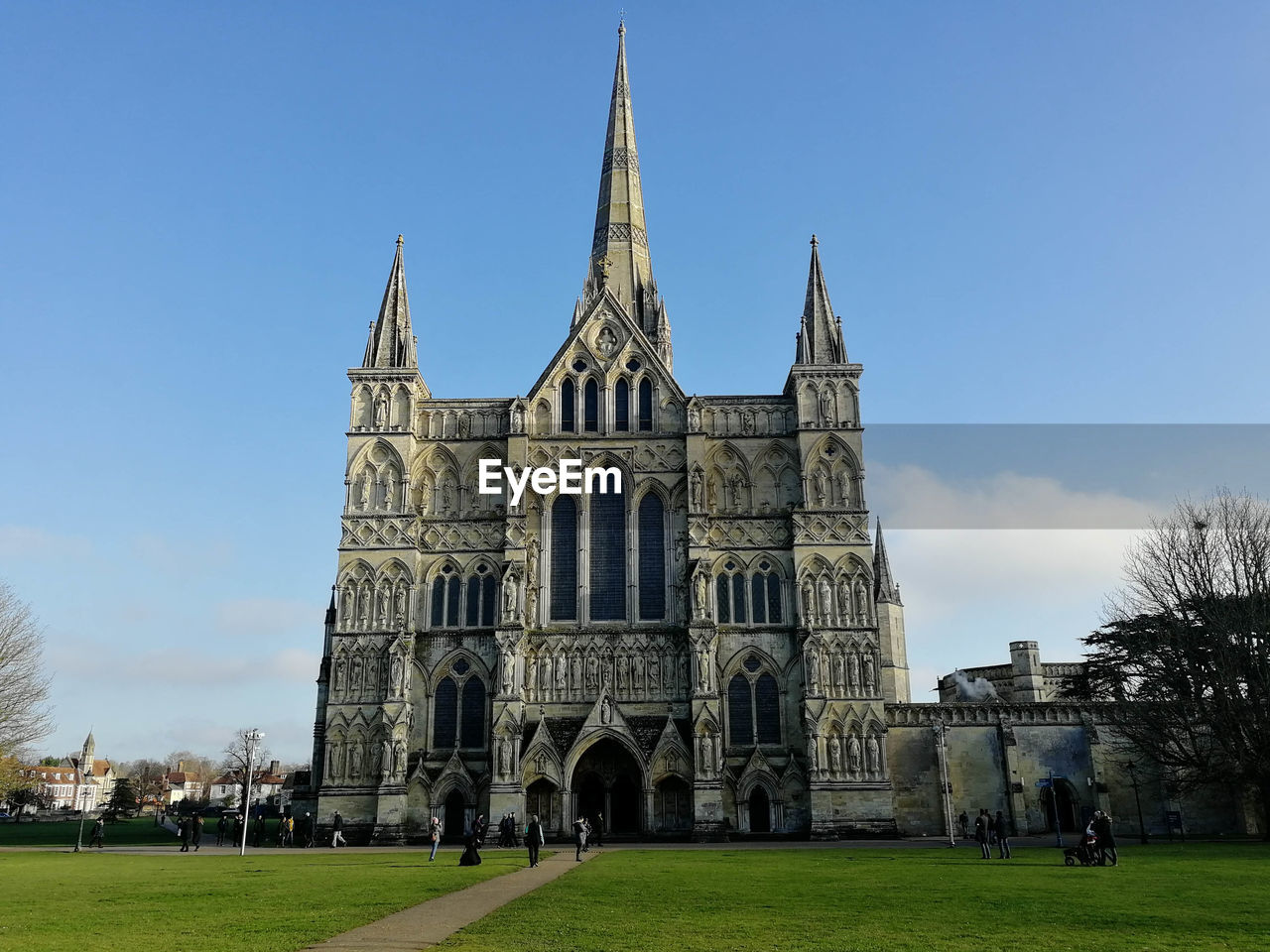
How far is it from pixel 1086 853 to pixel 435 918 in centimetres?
1808

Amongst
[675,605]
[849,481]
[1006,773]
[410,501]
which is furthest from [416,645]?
[1006,773]

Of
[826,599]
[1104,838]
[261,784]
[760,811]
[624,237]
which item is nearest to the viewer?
[1104,838]

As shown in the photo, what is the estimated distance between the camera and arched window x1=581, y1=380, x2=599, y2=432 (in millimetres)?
51812

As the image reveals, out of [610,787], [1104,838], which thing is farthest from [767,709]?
[1104,838]

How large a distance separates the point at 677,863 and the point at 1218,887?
1386cm

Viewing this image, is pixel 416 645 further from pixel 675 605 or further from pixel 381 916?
pixel 381 916

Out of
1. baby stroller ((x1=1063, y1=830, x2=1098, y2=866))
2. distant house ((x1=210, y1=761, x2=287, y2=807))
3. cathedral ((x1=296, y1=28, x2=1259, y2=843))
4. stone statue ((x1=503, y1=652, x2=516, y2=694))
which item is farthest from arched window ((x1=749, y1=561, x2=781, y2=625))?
distant house ((x1=210, y1=761, x2=287, y2=807))

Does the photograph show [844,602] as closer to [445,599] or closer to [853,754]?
[853,754]

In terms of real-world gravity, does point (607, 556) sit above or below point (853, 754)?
above

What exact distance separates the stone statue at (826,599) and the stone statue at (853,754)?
5.29 m

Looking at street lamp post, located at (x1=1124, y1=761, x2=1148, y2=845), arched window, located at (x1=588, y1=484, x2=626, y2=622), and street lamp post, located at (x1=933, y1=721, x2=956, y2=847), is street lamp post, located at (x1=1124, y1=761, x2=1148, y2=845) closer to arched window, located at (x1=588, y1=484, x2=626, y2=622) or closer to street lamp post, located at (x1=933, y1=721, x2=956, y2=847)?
street lamp post, located at (x1=933, y1=721, x2=956, y2=847)

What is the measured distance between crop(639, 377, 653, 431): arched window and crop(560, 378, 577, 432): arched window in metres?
3.23

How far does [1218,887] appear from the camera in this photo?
2147cm

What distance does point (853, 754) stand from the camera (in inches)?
1811
